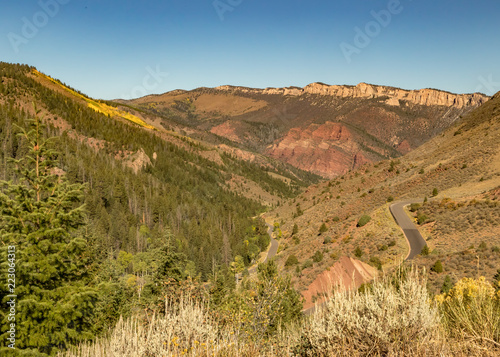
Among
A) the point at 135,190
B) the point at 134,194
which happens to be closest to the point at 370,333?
the point at 134,194

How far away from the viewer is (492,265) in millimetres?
26766

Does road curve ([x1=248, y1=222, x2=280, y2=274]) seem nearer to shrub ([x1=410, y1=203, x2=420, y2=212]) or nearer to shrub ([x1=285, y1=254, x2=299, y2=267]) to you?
shrub ([x1=285, y1=254, x2=299, y2=267])

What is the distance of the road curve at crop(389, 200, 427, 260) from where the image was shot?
3999 centimetres

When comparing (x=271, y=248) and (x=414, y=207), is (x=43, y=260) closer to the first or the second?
(x=414, y=207)

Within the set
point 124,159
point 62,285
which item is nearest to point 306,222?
point 62,285

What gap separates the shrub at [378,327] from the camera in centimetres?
615

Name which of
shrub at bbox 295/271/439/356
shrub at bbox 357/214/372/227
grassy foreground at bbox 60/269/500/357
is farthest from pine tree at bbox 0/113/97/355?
shrub at bbox 357/214/372/227

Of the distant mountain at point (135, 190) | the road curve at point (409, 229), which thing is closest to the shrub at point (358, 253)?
the road curve at point (409, 229)

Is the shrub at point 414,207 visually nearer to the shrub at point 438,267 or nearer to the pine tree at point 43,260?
the shrub at point 438,267

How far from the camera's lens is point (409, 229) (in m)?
45.5

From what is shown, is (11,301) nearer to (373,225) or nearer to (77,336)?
(77,336)

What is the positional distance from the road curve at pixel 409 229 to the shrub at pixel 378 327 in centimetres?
3526

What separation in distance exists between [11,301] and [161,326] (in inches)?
266

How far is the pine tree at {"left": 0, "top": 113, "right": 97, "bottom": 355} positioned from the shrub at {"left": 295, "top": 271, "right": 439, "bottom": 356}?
356 inches
